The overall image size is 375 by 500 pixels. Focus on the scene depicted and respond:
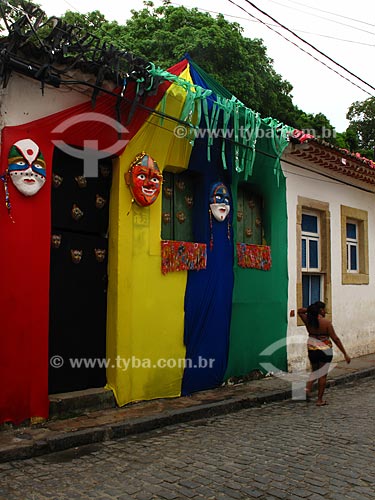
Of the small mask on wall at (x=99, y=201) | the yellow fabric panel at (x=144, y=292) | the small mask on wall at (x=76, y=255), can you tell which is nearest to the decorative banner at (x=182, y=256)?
the yellow fabric panel at (x=144, y=292)

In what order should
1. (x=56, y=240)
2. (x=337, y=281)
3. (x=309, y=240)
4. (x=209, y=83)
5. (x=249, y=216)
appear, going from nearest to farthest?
1. (x=56, y=240)
2. (x=209, y=83)
3. (x=249, y=216)
4. (x=309, y=240)
5. (x=337, y=281)

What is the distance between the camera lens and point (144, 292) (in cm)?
730

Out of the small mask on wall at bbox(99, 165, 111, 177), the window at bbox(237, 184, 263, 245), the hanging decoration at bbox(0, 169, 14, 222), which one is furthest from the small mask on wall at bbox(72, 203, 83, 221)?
the window at bbox(237, 184, 263, 245)

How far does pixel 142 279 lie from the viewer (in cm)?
729

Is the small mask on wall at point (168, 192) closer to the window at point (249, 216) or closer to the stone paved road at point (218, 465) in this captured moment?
the window at point (249, 216)

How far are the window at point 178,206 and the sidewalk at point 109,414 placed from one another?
7.79 ft

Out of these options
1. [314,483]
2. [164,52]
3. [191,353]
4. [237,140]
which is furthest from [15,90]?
[164,52]

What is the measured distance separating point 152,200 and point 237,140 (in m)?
1.86

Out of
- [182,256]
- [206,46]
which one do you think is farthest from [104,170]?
[206,46]

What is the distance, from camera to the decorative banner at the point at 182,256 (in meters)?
→ 7.58

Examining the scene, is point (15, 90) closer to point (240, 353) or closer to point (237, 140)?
point (237, 140)

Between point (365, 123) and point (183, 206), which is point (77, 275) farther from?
point (365, 123)

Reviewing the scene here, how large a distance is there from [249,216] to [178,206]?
1.73 m

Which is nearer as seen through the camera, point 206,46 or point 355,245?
point 355,245
